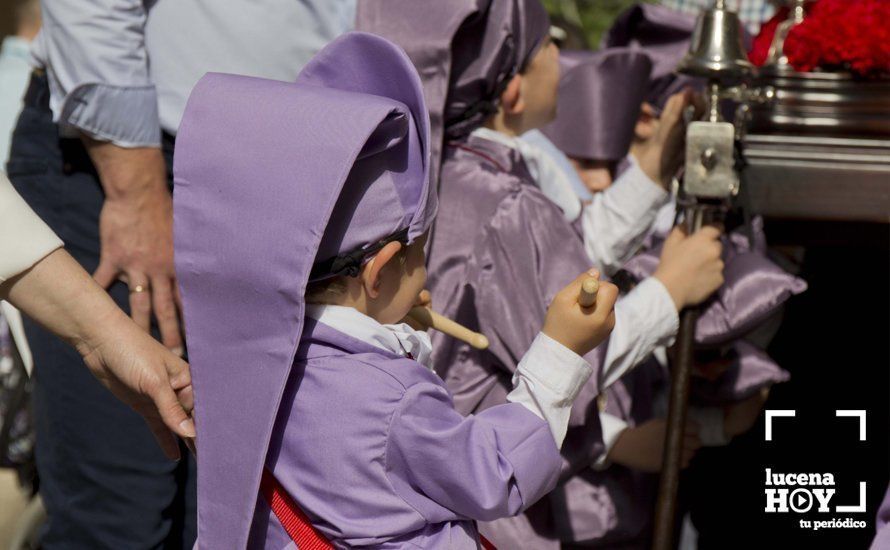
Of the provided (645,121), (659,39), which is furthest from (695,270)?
(659,39)

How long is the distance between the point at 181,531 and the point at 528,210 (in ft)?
2.93

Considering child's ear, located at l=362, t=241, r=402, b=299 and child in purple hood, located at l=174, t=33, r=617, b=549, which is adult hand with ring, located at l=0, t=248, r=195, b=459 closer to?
child in purple hood, located at l=174, t=33, r=617, b=549

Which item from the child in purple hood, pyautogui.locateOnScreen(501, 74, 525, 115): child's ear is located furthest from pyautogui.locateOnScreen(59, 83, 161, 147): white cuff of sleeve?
pyautogui.locateOnScreen(501, 74, 525, 115): child's ear

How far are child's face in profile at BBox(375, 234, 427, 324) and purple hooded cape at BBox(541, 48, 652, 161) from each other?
167cm

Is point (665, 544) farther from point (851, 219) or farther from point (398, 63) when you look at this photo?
point (398, 63)

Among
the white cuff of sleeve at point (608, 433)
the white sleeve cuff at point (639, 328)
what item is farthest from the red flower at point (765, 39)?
the white cuff of sleeve at point (608, 433)

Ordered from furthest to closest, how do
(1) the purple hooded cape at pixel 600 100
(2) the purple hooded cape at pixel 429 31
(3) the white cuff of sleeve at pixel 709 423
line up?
(1) the purple hooded cape at pixel 600 100, (3) the white cuff of sleeve at pixel 709 423, (2) the purple hooded cape at pixel 429 31

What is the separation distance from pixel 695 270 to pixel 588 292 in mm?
626

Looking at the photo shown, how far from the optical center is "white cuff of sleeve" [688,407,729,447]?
2664mm

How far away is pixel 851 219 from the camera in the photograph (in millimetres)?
2320

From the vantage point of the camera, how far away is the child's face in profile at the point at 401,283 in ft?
5.58

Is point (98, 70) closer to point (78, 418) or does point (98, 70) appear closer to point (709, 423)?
point (78, 418)

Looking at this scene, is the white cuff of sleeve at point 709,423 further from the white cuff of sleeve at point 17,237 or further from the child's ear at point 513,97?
the white cuff of sleeve at point 17,237

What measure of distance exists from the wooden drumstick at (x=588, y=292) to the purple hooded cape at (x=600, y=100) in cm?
164
